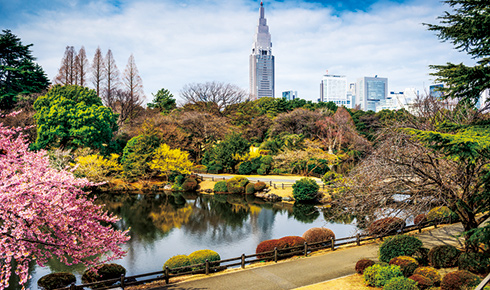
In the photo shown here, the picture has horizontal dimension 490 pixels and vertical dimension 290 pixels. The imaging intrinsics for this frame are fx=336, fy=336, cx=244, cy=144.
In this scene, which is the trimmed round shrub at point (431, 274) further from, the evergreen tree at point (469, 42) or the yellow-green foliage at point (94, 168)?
the yellow-green foliage at point (94, 168)

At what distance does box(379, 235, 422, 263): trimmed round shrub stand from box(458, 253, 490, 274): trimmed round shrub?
165 cm

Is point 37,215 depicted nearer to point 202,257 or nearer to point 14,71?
point 202,257

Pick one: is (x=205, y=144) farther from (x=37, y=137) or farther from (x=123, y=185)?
(x=37, y=137)

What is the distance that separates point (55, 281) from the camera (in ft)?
40.7

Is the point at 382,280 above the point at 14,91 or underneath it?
underneath

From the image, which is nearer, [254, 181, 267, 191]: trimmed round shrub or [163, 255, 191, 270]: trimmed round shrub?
[163, 255, 191, 270]: trimmed round shrub

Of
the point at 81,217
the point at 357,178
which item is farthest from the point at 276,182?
the point at 81,217

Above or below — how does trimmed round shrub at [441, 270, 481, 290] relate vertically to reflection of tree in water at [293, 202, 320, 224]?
above

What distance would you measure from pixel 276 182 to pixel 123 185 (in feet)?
58.3

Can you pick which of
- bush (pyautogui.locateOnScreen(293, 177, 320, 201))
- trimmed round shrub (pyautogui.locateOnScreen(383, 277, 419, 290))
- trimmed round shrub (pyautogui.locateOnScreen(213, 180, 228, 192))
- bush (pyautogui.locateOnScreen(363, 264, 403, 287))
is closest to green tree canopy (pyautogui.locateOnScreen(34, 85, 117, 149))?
trimmed round shrub (pyautogui.locateOnScreen(213, 180, 228, 192))

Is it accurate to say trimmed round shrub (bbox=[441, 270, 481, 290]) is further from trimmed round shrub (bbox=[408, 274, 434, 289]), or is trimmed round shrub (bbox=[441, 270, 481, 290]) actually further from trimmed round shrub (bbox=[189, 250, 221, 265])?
trimmed round shrub (bbox=[189, 250, 221, 265])

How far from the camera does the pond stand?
1819 centimetres

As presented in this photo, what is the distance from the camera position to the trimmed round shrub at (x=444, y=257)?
12.2 metres

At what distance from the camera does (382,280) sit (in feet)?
35.9
